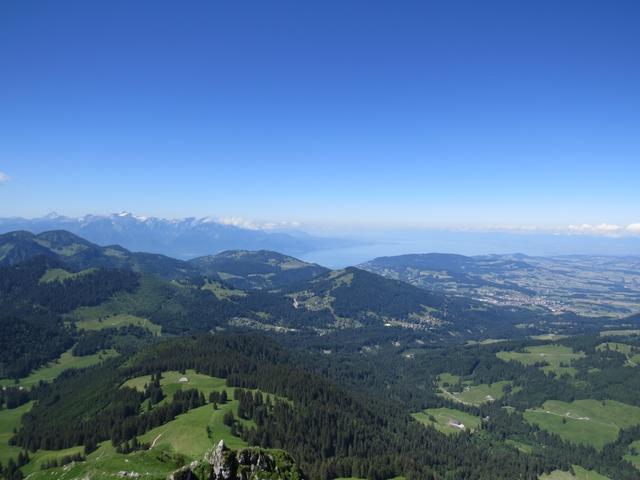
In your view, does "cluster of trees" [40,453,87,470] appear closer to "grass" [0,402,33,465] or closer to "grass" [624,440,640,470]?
"grass" [0,402,33,465]

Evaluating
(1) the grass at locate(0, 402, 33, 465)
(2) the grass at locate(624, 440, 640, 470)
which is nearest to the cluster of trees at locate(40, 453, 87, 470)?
(1) the grass at locate(0, 402, 33, 465)

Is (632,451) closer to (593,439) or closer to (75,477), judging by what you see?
(593,439)

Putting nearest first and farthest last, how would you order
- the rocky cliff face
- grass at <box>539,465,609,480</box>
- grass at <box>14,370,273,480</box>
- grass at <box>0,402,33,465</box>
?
the rocky cliff face
grass at <box>14,370,273,480</box>
grass at <box>0,402,33,465</box>
grass at <box>539,465,609,480</box>

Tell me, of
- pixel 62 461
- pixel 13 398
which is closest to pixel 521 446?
pixel 62 461

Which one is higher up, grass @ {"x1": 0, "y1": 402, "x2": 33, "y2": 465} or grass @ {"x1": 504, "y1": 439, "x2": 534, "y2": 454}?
grass @ {"x1": 0, "y1": 402, "x2": 33, "y2": 465}

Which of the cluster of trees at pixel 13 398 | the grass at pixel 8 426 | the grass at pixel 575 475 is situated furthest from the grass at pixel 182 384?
the grass at pixel 575 475

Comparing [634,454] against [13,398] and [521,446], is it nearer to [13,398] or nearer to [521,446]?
[521,446]

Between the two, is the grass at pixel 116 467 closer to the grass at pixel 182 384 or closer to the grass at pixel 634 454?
the grass at pixel 182 384
